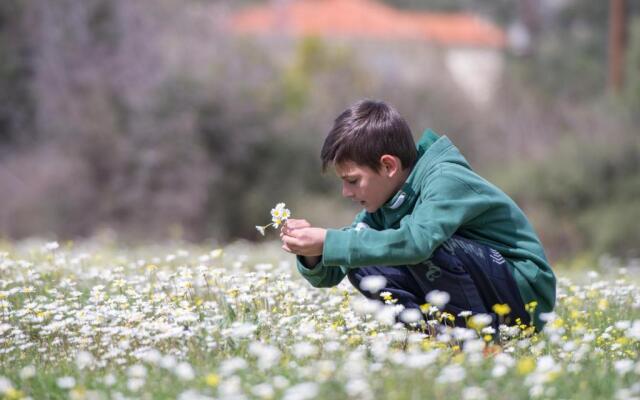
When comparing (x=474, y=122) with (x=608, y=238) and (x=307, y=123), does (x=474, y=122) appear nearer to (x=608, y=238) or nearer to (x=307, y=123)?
(x=307, y=123)

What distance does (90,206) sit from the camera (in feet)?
73.9

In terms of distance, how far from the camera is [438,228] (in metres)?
3.97

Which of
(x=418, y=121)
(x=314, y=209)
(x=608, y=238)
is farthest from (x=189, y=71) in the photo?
(x=608, y=238)

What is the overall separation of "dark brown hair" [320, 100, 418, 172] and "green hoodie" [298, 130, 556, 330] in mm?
114

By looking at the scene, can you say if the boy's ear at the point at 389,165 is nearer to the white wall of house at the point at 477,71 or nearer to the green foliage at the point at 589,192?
the green foliage at the point at 589,192

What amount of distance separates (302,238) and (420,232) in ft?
1.71

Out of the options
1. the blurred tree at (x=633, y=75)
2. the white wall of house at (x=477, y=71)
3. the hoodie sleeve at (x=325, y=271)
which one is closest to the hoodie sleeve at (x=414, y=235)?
the hoodie sleeve at (x=325, y=271)

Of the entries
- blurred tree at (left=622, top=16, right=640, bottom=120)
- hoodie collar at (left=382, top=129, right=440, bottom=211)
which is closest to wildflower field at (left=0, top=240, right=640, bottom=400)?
hoodie collar at (left=382, top=129, right=440, bottom=211)

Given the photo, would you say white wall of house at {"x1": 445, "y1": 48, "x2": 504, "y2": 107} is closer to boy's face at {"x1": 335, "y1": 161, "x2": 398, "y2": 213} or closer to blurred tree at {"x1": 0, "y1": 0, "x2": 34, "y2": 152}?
blurred tree at {"x1": 0, "y1": 0, "x2": 34, "y2": 152}

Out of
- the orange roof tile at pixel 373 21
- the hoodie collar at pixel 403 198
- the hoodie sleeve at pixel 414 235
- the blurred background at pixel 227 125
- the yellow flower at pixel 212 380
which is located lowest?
the yellow flower at pixel 212 380

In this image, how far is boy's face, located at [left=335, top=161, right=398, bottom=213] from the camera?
432cm

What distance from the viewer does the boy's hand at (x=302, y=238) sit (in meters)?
4.06

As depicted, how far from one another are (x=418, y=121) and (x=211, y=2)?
7428 mm

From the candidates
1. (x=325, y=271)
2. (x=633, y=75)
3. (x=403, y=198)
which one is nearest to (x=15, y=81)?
(x=633, y=75)
